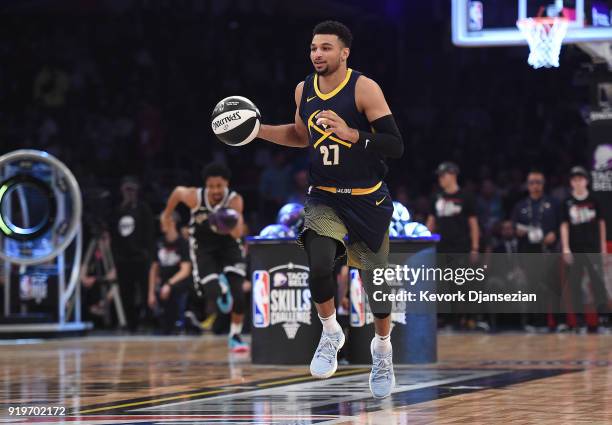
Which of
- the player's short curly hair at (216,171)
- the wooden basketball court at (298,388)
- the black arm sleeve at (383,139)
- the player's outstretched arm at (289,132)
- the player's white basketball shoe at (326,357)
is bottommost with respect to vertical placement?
the wooden basketball court at (298,388)

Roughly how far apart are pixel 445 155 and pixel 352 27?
3.81 metres

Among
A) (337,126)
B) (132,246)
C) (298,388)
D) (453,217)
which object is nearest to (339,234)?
(337,126)

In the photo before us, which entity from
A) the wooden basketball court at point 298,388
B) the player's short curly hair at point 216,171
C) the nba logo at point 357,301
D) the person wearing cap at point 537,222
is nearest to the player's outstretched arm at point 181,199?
the player's short curly hair at point 216,171

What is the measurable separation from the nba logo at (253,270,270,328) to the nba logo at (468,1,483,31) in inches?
177

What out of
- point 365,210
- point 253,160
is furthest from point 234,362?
point 253,160

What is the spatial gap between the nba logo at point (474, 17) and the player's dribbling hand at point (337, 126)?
7.32m

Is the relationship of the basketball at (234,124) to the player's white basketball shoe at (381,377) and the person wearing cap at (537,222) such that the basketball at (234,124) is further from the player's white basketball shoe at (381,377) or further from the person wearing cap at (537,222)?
the person wearing cap at (537,222)

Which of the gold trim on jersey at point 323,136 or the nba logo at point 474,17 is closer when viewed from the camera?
the gold trim on jersey at point 323,136

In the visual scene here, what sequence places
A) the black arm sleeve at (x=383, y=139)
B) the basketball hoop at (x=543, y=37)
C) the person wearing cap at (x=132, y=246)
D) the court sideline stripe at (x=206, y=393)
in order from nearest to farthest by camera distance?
the black arm sleeve at (x=383, y=139) < the court sideline stripe at (x=206, y=393) < the basketball hoop at (x=543, y=37) < the person wearing cap at (x=132, y=246)

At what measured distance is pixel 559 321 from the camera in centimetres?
1789

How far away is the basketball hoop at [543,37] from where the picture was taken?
546 inches

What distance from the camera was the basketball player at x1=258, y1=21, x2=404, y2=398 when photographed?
27.1 feet

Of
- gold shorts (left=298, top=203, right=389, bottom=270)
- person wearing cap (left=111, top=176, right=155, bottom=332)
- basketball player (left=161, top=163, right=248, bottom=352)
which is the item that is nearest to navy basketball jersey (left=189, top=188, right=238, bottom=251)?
basketball player (left=161, top=163, right=248, bottom=352)

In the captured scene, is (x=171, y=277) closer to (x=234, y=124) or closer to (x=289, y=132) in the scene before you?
(x=289, y=132)
